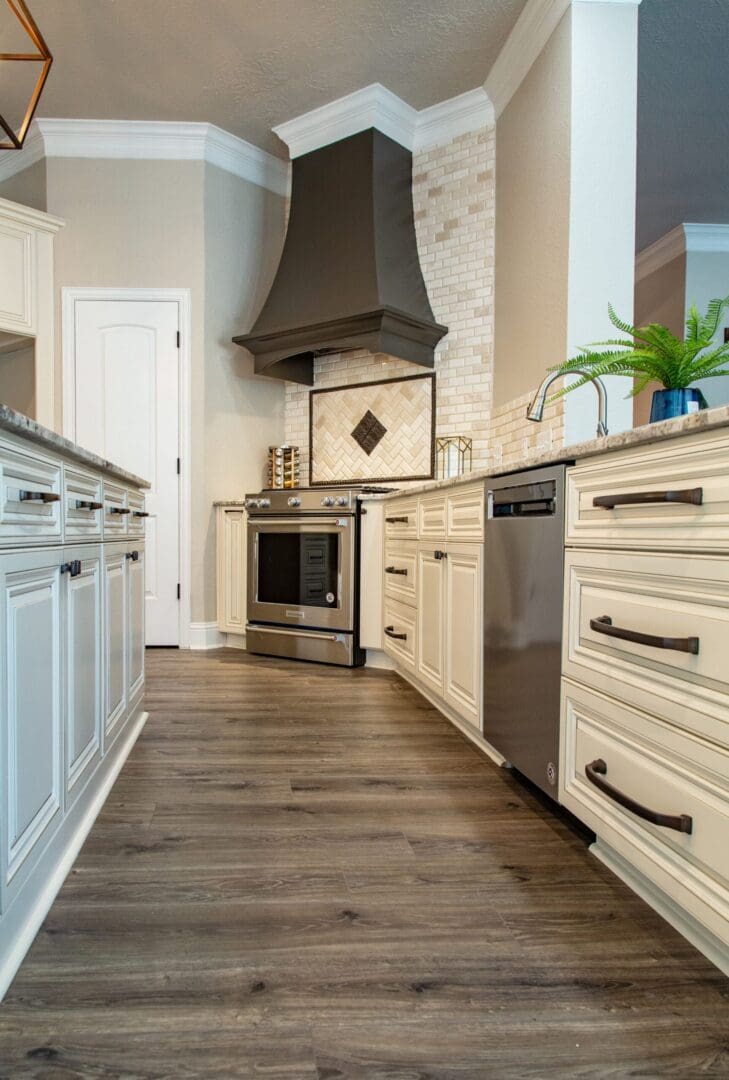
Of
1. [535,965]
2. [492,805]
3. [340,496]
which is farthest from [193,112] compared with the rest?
[535,965]

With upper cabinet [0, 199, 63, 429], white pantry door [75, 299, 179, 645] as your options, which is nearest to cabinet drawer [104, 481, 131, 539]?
white pantry door [75, 299, 179, 645]

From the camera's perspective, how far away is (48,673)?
1205 mm

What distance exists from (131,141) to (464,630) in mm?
3535

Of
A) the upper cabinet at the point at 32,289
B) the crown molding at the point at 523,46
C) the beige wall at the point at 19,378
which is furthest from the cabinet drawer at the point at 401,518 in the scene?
the beige wall at the point at 19,378

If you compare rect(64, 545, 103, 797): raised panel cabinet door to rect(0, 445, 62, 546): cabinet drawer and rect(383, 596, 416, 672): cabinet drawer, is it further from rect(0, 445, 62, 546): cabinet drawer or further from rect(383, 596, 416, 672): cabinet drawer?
rect(383, 596, 416, 672): cabinet drawer

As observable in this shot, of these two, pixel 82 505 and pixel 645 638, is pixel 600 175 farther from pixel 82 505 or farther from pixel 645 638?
pixel 82 505

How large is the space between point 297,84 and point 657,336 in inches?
115

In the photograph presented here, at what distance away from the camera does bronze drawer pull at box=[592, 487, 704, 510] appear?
99cm

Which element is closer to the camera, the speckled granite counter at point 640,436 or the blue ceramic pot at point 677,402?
the speckled granite counter at point 640,436

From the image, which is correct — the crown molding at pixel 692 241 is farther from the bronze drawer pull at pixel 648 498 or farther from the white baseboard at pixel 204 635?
the bronze drawer pull at pixel 648 498

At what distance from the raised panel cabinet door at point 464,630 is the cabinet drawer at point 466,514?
1.5 inches

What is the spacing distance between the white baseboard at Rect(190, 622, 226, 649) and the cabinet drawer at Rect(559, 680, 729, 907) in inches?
112

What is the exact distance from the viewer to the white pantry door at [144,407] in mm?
3828

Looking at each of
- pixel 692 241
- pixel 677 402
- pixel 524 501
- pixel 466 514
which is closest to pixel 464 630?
pixel 466 514
